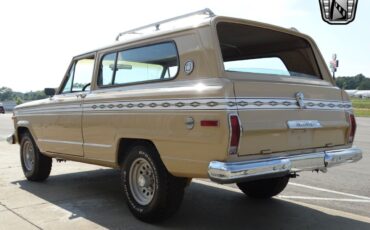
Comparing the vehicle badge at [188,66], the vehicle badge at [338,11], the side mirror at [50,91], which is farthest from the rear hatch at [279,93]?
the vehicle badge at [338,11]

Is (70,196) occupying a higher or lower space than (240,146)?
lower

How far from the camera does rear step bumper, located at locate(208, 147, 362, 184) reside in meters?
4.21

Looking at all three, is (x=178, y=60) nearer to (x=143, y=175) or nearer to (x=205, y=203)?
(x=143, y=175)

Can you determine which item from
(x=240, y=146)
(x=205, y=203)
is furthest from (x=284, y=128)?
(x=205, y=203)

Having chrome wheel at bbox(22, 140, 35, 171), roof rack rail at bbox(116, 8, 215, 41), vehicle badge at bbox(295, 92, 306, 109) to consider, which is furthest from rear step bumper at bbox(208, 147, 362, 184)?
chrome wheel at bbox(22, 140, 35, 171)

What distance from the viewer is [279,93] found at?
4.82 m

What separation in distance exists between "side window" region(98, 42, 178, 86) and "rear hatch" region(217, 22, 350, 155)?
635 millimetres

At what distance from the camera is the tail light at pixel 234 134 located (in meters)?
4.26

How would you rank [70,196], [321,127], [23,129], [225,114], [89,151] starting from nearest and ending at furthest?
[225,114] → [321,127] → [89,151] → [70,196] → [23,129]

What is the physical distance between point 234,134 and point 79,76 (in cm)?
341

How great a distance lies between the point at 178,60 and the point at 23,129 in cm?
434

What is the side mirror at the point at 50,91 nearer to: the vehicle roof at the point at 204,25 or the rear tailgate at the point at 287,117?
the vehicle roof at the point at 204,25

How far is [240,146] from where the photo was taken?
171 inches

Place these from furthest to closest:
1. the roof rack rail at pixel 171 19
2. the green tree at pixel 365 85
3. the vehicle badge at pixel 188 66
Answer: the green tree at pixel 365 85 < the roof rack rail at pixel 171 19 < the vehicle badge at pixel 188 66
